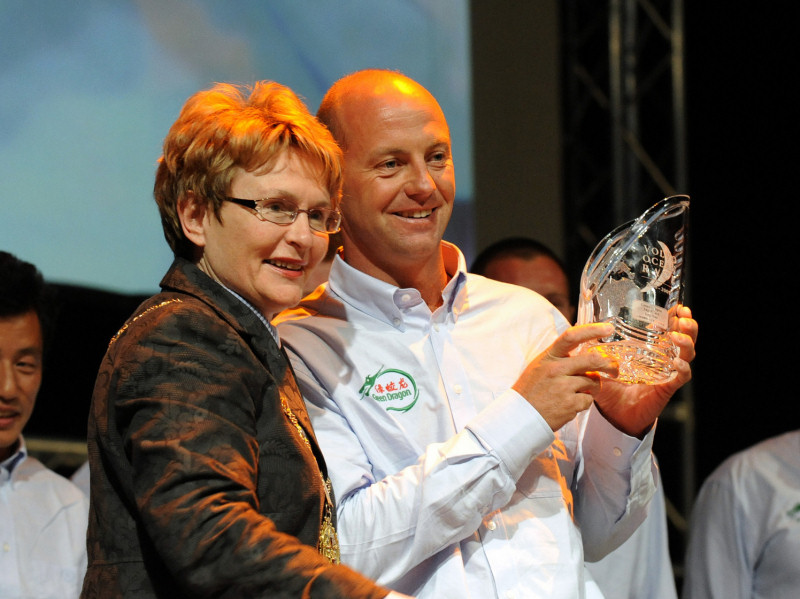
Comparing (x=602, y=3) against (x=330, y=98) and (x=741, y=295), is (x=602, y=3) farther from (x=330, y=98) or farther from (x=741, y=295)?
(x=330, y=98)

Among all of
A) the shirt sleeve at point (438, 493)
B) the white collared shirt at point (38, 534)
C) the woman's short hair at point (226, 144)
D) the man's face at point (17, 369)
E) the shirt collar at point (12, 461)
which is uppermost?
the woman's short hair at point (226, 144)

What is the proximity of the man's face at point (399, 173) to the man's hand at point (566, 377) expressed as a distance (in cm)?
46

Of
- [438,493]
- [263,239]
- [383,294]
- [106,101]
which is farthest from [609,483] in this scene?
[106,101]

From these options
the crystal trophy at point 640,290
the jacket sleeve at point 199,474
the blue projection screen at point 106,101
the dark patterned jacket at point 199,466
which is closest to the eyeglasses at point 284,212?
the dark patterned jacket at point 199,466

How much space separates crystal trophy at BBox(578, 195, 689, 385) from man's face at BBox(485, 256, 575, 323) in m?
1.44

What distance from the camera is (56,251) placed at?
3373 mm

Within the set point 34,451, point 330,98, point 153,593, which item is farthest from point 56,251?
point 153,593

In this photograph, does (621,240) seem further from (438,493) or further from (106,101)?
(106,101)

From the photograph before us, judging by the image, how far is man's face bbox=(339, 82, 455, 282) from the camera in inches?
85.9

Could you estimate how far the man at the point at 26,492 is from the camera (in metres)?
2.96

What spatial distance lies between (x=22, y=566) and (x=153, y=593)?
1.74 meters

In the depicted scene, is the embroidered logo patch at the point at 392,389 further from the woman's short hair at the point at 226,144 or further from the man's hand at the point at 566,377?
the woman's short hair at the point at 226,144

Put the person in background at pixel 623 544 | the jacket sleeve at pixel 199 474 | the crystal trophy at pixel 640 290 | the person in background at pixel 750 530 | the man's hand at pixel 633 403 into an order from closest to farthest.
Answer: the jacket sleeve at pixel 199 474
the crystal trophy at pixel 640 290
the man's hand at pixel 633 403
the person in background at pixel 623 544
the person in background at pixel 750 530

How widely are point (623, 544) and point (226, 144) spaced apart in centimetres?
187
